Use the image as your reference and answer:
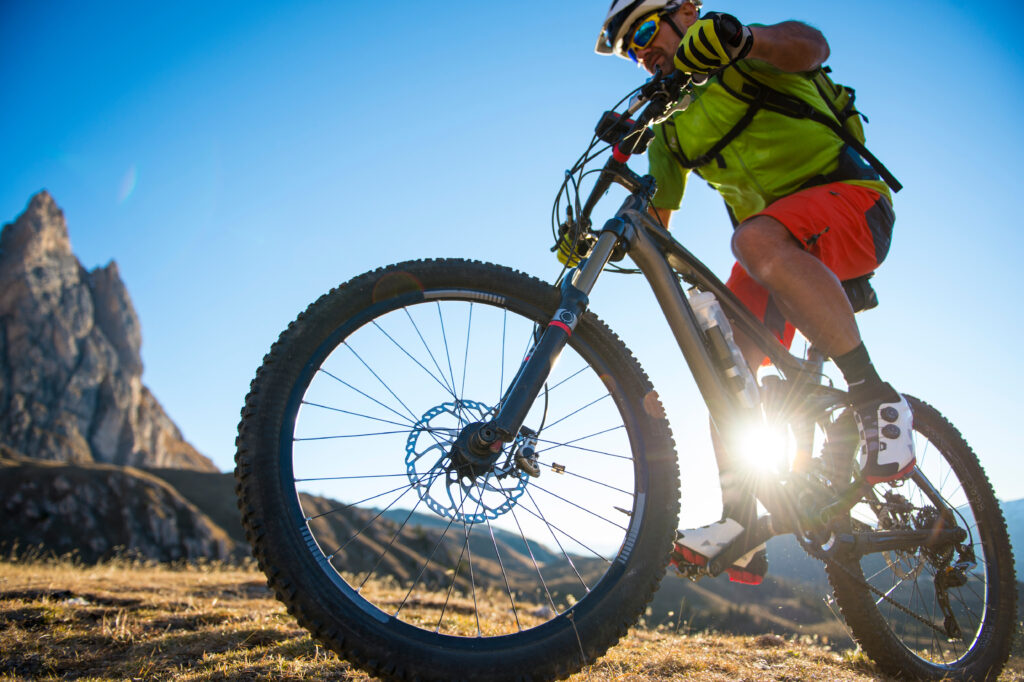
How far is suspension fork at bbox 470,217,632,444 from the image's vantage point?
181cm

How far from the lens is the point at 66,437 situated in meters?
86.2

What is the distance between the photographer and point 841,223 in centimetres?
258

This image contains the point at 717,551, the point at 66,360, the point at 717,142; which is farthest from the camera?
the point at 66,360

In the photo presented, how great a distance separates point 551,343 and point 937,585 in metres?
2.77

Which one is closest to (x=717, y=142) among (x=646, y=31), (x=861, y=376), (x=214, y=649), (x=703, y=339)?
(x=646, y=31)

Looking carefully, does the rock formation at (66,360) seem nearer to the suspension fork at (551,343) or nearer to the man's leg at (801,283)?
the suspension fork at (551,343)

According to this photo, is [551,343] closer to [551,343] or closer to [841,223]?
[551,343]

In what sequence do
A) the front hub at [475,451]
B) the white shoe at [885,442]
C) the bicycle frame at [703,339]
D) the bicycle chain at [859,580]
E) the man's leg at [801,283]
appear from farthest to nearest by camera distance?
the bicycle chain at [859,580], the man's leg at [801,283], the white shoe at [885,442], the bicycle frame at [703,339], the front hub at [475,451]

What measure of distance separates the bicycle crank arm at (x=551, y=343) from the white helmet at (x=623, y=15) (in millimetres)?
1197

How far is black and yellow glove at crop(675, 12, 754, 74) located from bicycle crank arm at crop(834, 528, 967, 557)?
2.21 metres

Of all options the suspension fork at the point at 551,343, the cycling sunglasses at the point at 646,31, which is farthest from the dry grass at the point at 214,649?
the cycling sunglasses at the point at 646,31

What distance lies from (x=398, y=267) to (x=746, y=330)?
184cm

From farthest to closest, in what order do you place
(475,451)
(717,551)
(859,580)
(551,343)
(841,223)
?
(859,580)
(841,223)
(717,551)
(551,343)
(475,451)

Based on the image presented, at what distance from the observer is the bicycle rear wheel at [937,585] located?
8.96ft
